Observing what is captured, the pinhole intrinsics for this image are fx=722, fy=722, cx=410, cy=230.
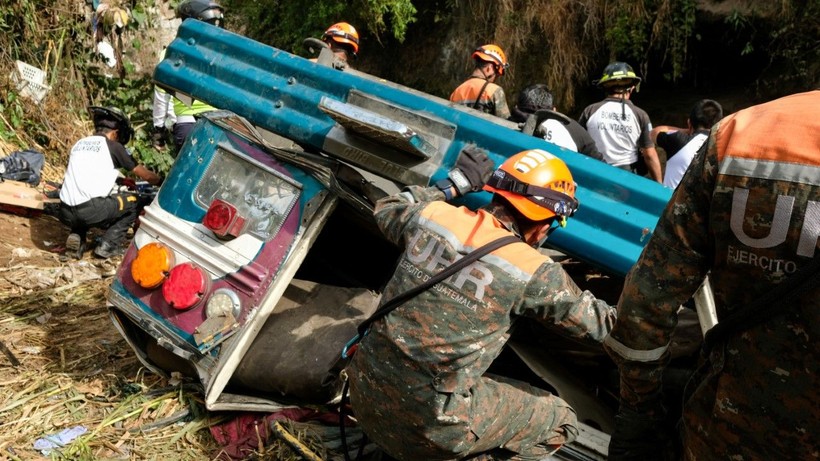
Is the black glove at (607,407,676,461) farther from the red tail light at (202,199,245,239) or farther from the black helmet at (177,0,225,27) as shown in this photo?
the black helmet at (177,0,225,27)

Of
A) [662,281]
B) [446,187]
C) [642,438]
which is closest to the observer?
[662,281]

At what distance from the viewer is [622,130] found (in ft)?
16.8

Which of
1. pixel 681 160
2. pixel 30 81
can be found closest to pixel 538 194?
pixel 681 160

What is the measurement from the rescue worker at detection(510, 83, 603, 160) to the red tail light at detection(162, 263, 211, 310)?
66.0 inches

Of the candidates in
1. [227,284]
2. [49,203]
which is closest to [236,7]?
[49,203]

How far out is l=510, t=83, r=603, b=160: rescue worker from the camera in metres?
3.77

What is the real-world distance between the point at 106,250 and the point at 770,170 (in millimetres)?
5342

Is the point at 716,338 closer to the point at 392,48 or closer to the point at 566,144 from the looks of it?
the point at 566,144

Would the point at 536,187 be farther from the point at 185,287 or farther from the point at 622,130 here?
the point at 622,130

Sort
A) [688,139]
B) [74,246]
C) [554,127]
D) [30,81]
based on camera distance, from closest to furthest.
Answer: [554,127] → [688,139] → [74,246] → [30,81]

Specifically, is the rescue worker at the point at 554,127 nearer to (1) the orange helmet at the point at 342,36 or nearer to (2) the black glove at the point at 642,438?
(2) the black glove at the point at 642,438

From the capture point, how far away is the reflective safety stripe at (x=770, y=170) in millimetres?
1488

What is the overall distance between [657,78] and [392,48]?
3.21 meters

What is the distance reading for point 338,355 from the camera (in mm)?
3244
